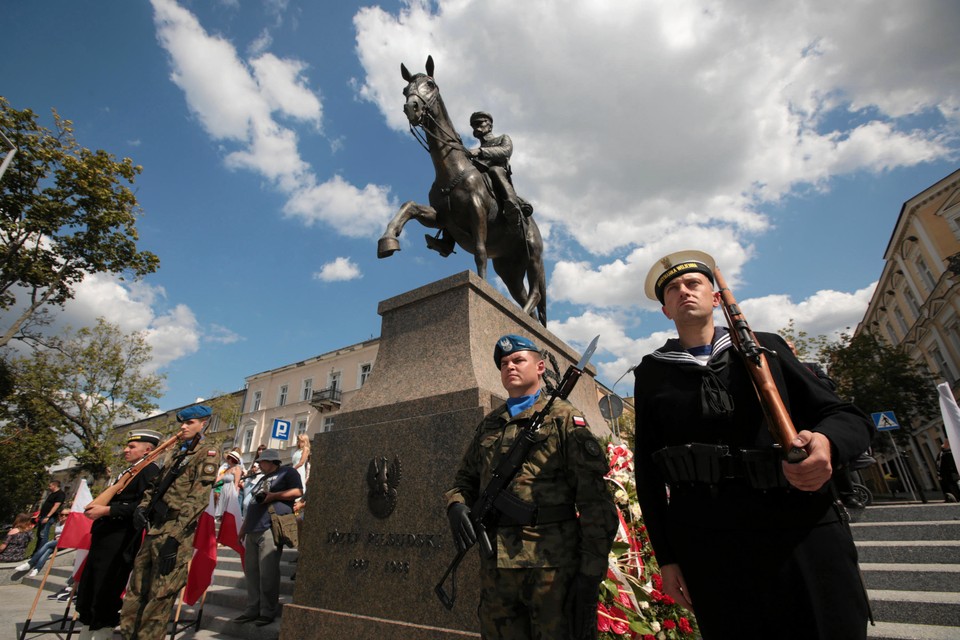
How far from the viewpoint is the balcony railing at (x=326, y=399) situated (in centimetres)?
3638

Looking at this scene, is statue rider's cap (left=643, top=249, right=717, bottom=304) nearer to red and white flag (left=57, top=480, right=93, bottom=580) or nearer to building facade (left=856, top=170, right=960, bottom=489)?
red and white flag (left=57, top=480, right=93, bottom=580)

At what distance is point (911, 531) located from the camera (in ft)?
17.8

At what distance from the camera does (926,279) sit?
1249 inches

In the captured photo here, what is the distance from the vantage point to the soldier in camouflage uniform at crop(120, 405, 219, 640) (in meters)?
3.93

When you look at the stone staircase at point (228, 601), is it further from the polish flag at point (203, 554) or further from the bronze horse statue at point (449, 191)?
the bronze horse statue at point (449, 191)

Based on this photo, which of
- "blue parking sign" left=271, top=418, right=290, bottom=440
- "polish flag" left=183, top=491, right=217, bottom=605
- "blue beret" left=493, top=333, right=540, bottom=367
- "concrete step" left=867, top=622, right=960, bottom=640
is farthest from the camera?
"blue parking sign" left=271, top=418, right=290, bottom=440

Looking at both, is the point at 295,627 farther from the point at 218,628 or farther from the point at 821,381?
the point at 821,381

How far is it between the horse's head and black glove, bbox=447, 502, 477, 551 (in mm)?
4455

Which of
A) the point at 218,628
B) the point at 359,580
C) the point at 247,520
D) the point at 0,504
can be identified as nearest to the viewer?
the point at 359,580

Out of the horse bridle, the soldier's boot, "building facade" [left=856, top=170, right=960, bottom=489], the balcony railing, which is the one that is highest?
"building facade" [left=856, top=170, right=960, bottom=489]

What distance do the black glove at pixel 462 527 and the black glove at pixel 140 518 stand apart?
11.5 ft

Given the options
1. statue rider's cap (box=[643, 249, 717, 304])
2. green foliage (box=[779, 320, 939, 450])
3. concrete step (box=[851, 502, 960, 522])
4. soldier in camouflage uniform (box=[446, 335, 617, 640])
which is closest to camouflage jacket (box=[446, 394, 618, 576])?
soldier in camouflage uniform (box=[446, 335, 617, 640])

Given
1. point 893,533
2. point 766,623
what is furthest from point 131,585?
point 893,533

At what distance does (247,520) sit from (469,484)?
447cm
